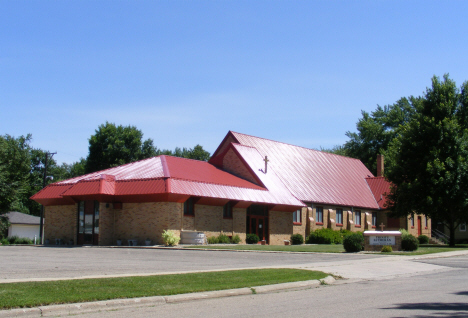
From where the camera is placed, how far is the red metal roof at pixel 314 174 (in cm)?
4828

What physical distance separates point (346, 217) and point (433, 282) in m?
36.1

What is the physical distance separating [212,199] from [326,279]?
22.6 metres

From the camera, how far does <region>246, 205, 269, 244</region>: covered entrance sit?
42000 millimetres

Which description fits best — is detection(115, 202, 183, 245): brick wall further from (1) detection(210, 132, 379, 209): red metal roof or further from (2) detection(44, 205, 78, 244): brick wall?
(1) detection(210, 132, 379, 209): red metal roof

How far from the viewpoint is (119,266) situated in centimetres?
1839

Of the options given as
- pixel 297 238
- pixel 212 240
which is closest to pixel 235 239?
pixel 212 240

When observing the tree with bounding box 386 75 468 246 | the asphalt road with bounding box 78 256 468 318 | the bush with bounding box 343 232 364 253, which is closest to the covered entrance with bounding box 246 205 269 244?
the tree with bounding box 386 75 468 246

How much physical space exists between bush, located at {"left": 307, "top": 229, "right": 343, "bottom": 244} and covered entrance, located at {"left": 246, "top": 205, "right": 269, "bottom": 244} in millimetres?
3961

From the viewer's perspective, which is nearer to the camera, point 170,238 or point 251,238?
Result: point 170,238

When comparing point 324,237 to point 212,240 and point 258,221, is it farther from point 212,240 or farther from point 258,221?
point 212,240

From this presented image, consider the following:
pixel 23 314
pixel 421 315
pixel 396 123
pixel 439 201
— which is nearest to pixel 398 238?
pixel 439 201

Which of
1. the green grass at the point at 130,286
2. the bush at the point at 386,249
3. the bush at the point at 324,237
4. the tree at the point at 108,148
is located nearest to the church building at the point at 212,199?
the bush at the point at 324,237

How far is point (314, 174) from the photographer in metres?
52.2

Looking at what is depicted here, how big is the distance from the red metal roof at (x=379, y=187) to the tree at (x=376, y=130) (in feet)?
56.7
